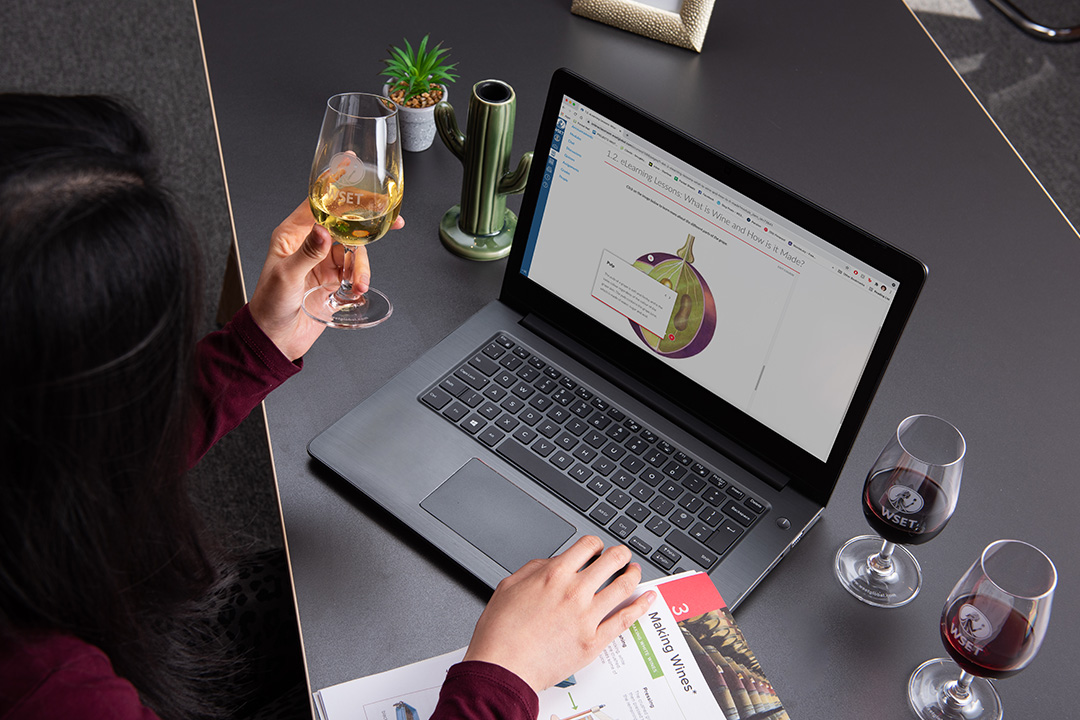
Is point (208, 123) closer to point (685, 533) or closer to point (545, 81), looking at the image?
point (545, 81)

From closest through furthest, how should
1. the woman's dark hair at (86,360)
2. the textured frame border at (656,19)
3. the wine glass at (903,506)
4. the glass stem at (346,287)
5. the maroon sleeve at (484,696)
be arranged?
the woman's dark hair at (86,360), the maroon sleeve at (484,696), the wine glass at (903,506), the glass stem at (346,287), the textured frame border at (656,19)

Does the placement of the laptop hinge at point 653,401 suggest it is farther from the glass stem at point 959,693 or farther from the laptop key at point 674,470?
the glass stem at point 959,693

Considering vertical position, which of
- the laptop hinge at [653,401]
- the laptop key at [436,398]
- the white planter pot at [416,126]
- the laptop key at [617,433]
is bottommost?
the laptop key at [436,398]

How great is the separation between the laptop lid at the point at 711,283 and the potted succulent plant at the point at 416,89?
1.00 ft

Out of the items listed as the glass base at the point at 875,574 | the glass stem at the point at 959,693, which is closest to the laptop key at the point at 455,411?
the glass base at the point at 875,574

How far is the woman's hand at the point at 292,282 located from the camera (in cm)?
99

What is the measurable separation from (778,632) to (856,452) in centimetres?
24

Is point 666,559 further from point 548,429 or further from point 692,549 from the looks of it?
point 548,429

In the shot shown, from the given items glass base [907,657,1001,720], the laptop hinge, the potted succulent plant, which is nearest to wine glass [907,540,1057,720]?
glass base [907,657,1001,720]

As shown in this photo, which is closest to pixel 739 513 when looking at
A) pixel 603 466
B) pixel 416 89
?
pixel 603 466

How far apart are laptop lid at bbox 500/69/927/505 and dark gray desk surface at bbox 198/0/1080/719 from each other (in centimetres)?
12

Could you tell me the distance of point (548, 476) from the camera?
95 centimetres

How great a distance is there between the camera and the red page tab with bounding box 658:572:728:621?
33.4 inches

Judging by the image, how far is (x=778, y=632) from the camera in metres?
0.87
